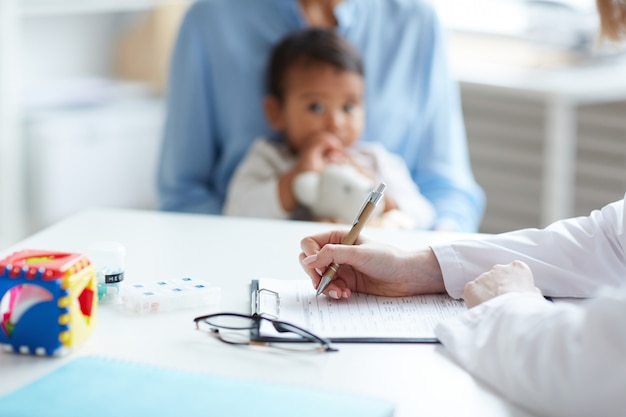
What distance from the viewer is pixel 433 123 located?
2.07m

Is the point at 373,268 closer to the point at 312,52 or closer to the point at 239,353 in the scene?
the point at 239,353

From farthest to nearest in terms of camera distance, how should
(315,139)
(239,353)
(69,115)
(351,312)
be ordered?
(69,115) < (315,139) < (351,312) < (239,353)

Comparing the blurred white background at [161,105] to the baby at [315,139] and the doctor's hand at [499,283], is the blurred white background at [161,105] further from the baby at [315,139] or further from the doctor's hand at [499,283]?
the doctor's hand at [499,283]

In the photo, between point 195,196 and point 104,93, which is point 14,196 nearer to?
point 104,93

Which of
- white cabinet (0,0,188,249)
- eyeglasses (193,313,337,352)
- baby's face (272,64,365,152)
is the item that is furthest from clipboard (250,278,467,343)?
white cabinet (0,0,188,249)

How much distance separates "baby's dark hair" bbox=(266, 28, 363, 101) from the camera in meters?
1.91

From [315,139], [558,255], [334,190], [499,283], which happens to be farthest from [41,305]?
[315,139]

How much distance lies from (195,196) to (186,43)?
33 cm

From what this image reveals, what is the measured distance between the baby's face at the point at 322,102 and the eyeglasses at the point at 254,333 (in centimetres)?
88

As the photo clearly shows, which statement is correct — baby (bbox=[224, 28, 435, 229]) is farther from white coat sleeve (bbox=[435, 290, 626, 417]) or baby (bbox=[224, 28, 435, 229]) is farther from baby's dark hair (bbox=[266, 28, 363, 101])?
white coat sleeve (bbox=[435, 290, 626, 417])

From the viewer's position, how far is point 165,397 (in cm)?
88

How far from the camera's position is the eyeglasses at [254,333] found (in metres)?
1.02

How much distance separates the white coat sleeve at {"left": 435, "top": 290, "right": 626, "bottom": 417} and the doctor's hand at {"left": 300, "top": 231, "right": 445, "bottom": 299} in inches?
8.6

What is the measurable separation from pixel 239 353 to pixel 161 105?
255cm
